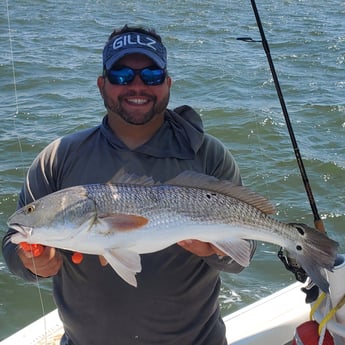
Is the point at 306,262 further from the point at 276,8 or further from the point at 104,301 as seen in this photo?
the point at 276,8

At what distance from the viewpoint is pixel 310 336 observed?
3061 millimetres

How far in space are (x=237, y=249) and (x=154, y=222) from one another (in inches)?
15.1

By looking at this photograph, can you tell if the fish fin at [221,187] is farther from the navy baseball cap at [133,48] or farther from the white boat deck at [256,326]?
the white boat deck at [256,326]

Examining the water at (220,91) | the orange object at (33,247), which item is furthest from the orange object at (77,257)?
the water at (220,91)

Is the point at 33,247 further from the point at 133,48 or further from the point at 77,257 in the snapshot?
the point at 133,48

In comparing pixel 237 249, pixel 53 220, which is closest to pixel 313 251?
pixel 237 249

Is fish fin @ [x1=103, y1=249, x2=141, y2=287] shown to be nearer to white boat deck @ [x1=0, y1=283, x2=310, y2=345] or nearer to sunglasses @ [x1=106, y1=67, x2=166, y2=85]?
sunglasses @ [x1=106, y1=67, x2=166, y2=85]

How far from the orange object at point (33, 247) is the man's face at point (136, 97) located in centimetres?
71

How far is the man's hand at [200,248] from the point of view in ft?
8.36

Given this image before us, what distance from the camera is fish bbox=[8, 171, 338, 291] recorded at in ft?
7.70

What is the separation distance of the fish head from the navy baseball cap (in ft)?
2.37

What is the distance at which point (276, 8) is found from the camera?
18.5 meters

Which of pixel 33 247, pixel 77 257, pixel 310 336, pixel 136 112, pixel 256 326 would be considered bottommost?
pixel 256 326

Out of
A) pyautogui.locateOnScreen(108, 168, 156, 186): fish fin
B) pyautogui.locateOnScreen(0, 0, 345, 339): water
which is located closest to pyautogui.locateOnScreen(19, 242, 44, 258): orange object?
pyautogui.locateOnScreen(108, 168, 156, 186): fish fin
